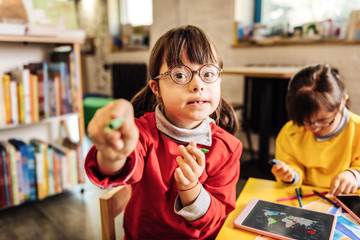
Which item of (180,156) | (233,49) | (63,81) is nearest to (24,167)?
(63,81)

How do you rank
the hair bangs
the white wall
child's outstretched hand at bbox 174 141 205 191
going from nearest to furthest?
child's outstretched hand at bbox 174 141 205 191 → the hair bangs → the white wall

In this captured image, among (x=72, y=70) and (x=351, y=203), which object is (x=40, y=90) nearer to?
(x=72, y=70)

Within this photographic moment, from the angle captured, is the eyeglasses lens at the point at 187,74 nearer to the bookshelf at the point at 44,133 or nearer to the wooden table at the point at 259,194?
the wooden table at the point at 259,194

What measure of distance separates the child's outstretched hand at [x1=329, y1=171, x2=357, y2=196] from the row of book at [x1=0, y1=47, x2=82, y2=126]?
187cm

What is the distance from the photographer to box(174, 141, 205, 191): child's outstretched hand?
0.63m

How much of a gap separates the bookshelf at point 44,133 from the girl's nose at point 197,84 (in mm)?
1639

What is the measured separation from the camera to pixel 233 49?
3.38 metres

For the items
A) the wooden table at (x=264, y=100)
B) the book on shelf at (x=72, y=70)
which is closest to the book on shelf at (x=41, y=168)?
the book on shelf at (x=72, y=70)

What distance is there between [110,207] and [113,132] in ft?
1.53

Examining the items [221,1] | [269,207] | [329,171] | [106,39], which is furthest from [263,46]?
[106,39]

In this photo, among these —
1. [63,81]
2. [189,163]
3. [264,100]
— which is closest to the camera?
[189,163]

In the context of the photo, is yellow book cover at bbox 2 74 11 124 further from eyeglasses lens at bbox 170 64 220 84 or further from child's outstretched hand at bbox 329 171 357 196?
child's outstretched hand at bbox 329 171 357 196

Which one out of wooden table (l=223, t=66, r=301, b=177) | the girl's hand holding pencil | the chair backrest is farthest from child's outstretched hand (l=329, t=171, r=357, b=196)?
wooden table (l=223, t=66, r=301, b=177)

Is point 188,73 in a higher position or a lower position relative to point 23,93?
higher
